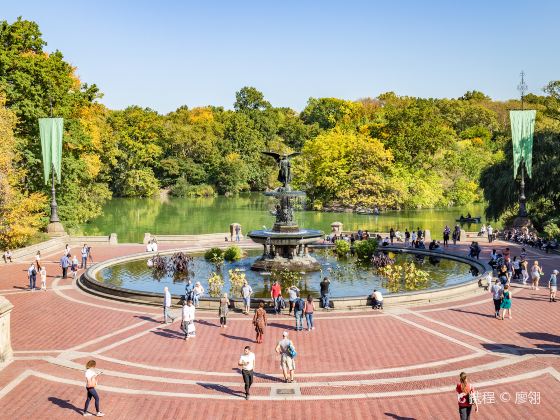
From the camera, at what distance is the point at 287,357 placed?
1477 centimetres

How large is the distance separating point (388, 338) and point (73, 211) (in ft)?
125

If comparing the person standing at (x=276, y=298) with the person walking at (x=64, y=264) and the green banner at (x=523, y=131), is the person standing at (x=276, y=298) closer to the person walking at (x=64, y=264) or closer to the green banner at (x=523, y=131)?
the person walking at (x=64, y=264)

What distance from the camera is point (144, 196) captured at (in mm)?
107500

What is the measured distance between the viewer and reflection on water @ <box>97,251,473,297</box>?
26672 millimetres

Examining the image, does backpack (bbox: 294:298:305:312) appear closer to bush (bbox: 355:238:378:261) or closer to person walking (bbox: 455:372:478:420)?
person walking (bbox: 455:372:478:420)

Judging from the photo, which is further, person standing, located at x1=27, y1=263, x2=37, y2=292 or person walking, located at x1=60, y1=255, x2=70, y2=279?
person walking, located at x1=60, y1=255, x2=70, y2=279

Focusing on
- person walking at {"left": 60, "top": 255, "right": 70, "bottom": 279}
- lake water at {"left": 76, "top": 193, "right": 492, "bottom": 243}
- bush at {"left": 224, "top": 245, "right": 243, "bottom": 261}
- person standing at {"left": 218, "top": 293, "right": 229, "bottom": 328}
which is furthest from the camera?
lake water at {"left": 76, "top": 193, "right": 492, "bottom": 243}

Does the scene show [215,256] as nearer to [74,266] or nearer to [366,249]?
[74,266]

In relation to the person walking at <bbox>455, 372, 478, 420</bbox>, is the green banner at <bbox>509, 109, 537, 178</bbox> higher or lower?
higher

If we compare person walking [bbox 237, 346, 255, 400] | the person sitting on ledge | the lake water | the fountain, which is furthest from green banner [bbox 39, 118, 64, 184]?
person walking [bbox 237, 346, 255, 400]

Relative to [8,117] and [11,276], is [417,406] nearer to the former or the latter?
[11,276]

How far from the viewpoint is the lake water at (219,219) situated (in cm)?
6144

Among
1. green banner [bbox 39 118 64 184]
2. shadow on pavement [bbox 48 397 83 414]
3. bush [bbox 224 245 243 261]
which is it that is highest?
green banner [bbox 39 118 64 184]

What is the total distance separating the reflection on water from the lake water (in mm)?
20818
